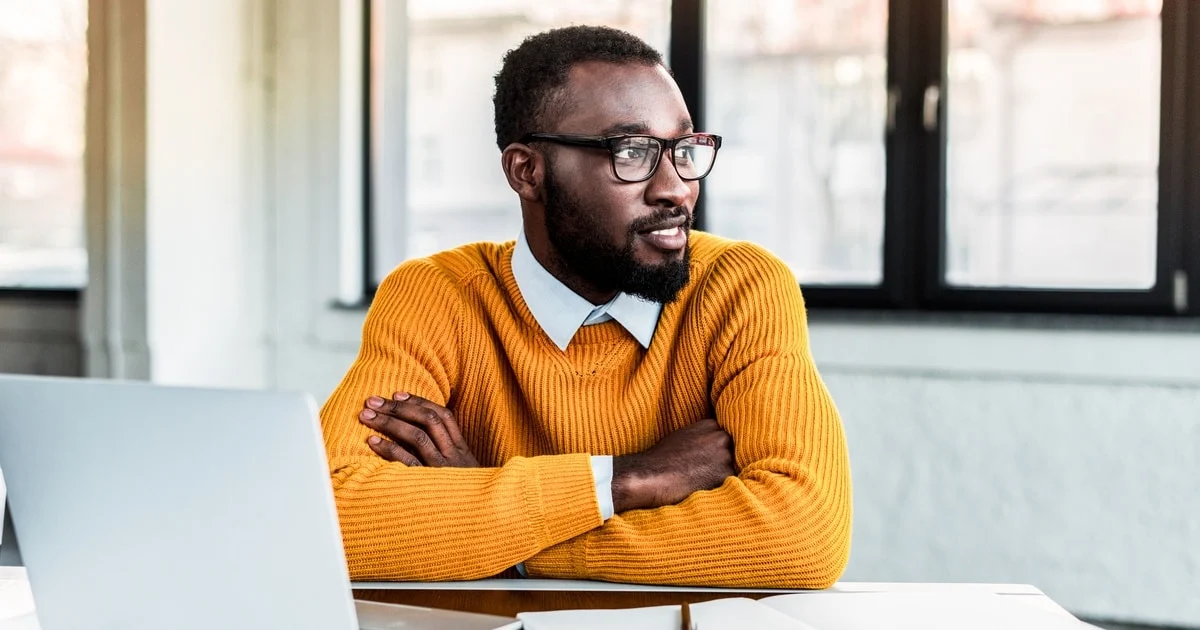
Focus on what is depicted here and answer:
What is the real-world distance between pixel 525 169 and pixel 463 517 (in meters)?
0.57

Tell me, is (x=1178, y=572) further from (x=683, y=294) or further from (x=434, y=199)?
(x=434, y=199)

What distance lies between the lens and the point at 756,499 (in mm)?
1220

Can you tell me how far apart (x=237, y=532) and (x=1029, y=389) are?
89.2 inches

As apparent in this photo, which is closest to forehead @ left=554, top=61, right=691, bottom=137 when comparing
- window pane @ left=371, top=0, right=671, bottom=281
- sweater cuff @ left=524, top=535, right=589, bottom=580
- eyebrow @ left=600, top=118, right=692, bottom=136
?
eyebrow @ left=600, top=118, right=692, bottom=136

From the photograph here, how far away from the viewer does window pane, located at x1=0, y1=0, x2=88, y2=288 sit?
3504mm

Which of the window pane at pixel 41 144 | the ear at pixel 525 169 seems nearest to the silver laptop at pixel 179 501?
the ear at pixel 525 169

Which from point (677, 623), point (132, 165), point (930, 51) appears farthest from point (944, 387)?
point (132, 165)

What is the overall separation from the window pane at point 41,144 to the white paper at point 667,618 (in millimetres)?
3080

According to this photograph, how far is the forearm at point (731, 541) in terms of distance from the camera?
1.15m

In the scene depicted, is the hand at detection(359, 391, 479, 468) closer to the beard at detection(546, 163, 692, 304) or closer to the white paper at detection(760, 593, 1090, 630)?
the beard at detection(546, 163, 692, 304)

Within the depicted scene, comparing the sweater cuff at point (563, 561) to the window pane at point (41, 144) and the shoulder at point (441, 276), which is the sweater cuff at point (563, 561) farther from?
the window pane at point (41, 144)

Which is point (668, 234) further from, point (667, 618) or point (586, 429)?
point (667, 618)

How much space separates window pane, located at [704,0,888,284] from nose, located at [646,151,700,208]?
151 cm

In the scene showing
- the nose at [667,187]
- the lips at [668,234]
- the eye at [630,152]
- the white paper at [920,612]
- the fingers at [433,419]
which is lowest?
→ the white paper at [920,612]
